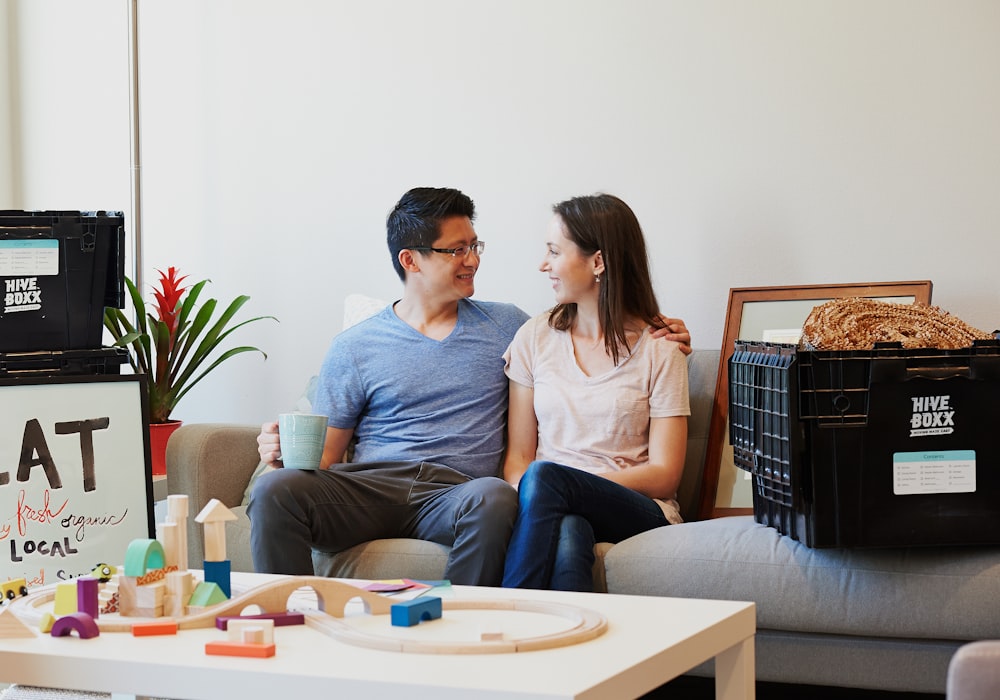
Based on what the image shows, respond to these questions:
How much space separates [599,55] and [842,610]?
1665mm

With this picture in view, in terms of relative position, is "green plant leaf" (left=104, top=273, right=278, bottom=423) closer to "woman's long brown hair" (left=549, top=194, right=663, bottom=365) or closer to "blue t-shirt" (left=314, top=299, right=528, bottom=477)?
"blue t-shirt" (left=314, top=299, right=528, bottom=477)

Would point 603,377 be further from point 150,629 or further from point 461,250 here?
point 150,629

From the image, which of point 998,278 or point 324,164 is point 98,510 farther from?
point 998,278

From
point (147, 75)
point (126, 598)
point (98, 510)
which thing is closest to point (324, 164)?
point (147, 75)

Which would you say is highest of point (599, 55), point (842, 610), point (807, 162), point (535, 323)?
point (599, 55)

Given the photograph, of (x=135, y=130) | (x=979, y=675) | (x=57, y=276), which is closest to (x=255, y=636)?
(x=979, y=675)

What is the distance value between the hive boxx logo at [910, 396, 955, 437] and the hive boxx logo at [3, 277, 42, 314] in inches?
69.0

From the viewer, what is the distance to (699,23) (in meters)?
2.97

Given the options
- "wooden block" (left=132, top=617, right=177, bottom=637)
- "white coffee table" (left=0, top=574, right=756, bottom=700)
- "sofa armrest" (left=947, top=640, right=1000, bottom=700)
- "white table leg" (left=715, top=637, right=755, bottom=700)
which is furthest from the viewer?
"white table leg" (left=715, top=637, right=755, bottom=700)

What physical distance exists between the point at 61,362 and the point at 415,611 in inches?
55.4

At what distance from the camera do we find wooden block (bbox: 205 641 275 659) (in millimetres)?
1219

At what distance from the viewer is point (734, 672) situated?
57.2 inches

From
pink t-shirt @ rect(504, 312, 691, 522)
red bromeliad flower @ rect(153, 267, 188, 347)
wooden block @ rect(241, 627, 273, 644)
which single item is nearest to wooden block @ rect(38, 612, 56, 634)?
wooden block @ rect(241, 627, 273, 644)

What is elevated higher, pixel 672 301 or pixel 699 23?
pixel 699 23
